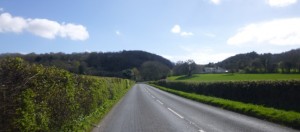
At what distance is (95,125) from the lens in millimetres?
15641

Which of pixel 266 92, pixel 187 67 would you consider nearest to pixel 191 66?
pixel 187 67

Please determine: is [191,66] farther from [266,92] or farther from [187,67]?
[266,92]

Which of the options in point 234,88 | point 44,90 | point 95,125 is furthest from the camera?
point 234,88

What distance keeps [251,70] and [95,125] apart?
286 feet

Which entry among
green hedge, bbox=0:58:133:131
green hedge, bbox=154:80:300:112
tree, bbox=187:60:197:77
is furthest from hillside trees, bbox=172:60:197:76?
green hedge, bbox=0:58:133:131

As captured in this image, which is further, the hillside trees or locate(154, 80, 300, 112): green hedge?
the hillside trees

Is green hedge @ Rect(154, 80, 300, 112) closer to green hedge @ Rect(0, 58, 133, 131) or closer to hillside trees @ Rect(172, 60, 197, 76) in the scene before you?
green hedge @ Rect(0, 58, 133, 131)

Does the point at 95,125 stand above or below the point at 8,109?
below

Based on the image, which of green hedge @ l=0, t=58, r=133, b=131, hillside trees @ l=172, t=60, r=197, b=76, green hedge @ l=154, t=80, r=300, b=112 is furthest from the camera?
hillside trees @ l=172, t=60, r=197, b=76

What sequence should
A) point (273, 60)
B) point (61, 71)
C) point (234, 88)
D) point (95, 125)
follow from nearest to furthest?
point (61, 71) < point (95, 125) < point (234, 88) < point (273, 60)

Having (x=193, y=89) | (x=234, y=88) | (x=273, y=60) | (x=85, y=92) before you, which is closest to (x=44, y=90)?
(x=85, y=92)

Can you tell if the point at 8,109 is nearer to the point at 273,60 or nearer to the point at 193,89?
the point at 193,89

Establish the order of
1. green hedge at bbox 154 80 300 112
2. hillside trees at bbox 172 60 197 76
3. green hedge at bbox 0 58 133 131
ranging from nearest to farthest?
green hedge at bbox 0 58 133 131 < green hedge at bbox 154 80 300 112 < hillside trees at bbox 172 60 197 76

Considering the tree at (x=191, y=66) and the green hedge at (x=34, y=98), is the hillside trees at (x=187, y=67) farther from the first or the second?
the green hedge at (x=34, y=98)
